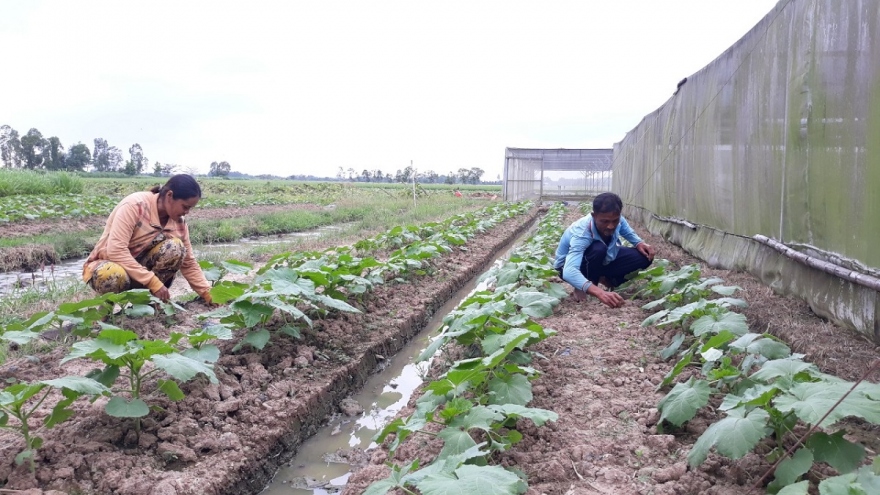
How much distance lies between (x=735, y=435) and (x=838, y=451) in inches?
10.1

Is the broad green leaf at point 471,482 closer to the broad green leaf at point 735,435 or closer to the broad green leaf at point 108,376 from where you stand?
the broad green leaf at point 735,435

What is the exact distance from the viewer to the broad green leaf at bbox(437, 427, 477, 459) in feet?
6.59

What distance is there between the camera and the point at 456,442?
2.03 metres

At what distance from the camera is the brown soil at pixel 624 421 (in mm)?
1903

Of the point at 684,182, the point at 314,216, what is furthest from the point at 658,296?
the point at 314,216

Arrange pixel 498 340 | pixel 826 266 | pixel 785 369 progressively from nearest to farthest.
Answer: pixel 785 369 < pixel 498 340 < pixel 826 266

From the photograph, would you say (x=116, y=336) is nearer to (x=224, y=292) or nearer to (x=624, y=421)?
(x=224, y=292)

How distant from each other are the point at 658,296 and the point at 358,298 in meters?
2.43

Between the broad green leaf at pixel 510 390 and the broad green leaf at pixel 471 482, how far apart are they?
71 cm

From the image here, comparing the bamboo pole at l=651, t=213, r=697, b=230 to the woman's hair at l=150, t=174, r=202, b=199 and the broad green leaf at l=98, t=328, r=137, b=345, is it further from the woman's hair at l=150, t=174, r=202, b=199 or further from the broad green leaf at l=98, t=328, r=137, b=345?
the broad green leaf at l=98, t=328, r=137, b=345

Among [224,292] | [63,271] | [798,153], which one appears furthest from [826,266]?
[63,271]

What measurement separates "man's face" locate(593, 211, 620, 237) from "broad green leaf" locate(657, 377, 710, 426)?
2.29m

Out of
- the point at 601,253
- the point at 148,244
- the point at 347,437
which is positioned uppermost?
the point at 148,244

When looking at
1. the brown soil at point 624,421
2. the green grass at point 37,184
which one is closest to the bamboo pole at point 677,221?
the brown soil at point 624,421
